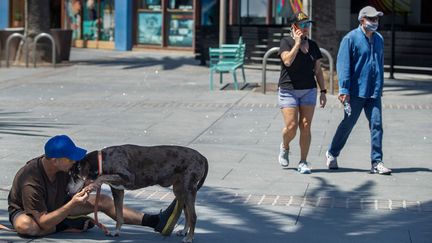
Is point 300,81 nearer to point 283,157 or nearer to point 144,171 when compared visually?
point 283,157

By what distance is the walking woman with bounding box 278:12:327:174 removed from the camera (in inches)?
415

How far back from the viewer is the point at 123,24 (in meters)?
31.1

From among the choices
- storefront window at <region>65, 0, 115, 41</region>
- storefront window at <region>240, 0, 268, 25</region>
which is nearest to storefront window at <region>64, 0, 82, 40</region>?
storefront window at <region>65, 0, 115, 41</region>

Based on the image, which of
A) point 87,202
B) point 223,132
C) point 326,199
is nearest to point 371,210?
point 326,199

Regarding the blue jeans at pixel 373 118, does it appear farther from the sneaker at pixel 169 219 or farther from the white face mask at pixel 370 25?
the sneaker at pixel 169 219

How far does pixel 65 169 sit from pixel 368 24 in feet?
14.3

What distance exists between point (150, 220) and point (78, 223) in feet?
1.79

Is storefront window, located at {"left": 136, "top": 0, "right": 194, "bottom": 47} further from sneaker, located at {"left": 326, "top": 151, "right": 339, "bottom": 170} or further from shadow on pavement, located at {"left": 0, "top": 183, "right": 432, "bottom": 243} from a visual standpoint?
shadow on pavement, located at {"left": 0, "top": 183, "right": 432, "bottom": 243}

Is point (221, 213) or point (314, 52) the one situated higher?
point (314, 52)

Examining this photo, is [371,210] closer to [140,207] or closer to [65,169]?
[140,207]

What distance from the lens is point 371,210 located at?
29.2 ft

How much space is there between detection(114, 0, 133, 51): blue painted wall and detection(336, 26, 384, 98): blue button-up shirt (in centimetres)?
2092

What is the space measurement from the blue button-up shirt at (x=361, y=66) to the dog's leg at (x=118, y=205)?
12.2ft

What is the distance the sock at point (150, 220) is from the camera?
7.79 meters
